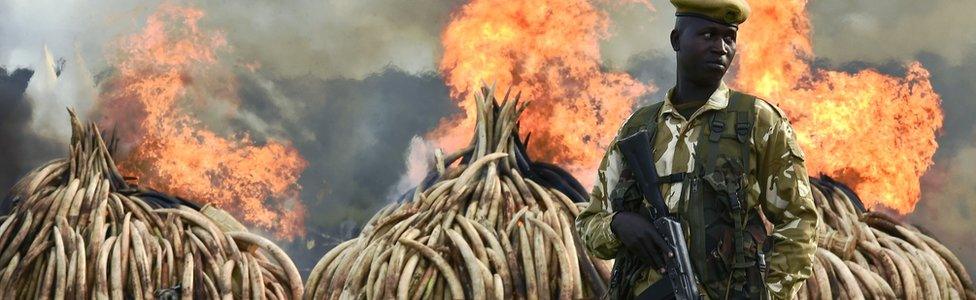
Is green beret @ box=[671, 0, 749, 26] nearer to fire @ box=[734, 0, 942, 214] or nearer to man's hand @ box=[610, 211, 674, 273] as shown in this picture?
man's hand @ box=[610, 211, 674, 273]

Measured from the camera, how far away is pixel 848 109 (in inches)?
243

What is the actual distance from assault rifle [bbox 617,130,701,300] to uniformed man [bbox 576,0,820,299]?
0.03 m

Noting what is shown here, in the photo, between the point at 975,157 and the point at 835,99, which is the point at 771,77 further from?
the point at 975,157

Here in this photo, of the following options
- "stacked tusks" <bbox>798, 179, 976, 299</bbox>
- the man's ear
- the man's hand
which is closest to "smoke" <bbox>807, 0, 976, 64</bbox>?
"stacked tusks" <bbox>798, 179, 976, 299</bbox>

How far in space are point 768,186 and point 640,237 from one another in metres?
0.31

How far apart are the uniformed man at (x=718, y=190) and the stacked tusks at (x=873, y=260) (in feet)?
8.06

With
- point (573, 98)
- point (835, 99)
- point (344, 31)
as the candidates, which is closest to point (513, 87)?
point (573, 98)

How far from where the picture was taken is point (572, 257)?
19.0 feet

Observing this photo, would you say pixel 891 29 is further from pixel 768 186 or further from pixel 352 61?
pixel 768 186

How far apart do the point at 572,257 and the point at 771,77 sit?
3.94 ft

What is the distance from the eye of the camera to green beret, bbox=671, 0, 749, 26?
339cm

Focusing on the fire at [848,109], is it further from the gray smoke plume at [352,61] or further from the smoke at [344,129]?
the smoke at [344,129]

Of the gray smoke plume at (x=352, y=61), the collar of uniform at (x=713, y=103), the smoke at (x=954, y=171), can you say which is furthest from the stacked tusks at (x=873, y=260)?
the collar of uniform at (x=713, y=103)

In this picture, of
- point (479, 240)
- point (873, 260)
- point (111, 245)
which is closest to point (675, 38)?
point (479, 240)
